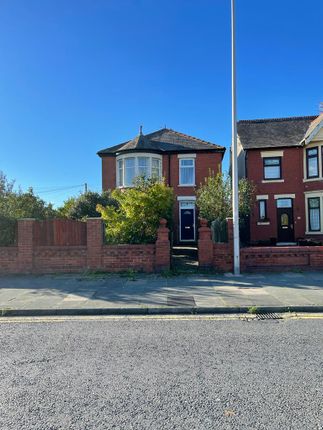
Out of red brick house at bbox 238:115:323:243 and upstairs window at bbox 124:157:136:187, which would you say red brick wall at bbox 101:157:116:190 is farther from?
red brick house at bbox 238:115:323:243

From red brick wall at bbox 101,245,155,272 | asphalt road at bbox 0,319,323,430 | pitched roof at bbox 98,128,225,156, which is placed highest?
pitched roof at bbox 98,128,225,156

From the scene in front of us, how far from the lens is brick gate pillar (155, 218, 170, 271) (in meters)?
11.4

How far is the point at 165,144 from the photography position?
23.4 metres

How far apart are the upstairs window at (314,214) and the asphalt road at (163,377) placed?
1632 centimetres

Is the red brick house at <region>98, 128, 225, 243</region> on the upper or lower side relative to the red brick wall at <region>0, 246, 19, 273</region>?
upper

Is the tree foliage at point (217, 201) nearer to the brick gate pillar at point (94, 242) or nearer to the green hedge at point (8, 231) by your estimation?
the brick gate pillar at point (94, 242)

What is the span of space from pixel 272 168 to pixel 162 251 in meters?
13.3

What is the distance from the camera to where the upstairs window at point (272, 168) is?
2188 centimetres

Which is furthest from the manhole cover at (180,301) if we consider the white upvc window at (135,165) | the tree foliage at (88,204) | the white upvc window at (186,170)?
the white upvc window at (186,170)

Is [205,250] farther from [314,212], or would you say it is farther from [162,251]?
[314,212]

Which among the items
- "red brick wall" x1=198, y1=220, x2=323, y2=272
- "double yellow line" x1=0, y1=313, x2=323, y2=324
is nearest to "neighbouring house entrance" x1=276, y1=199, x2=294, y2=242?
"red brick wall" x1=198, y1=220, x2=323, y2=272

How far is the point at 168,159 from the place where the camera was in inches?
899

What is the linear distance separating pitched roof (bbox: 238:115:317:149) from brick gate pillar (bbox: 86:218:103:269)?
44.4 ft

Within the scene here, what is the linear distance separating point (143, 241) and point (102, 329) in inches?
243
